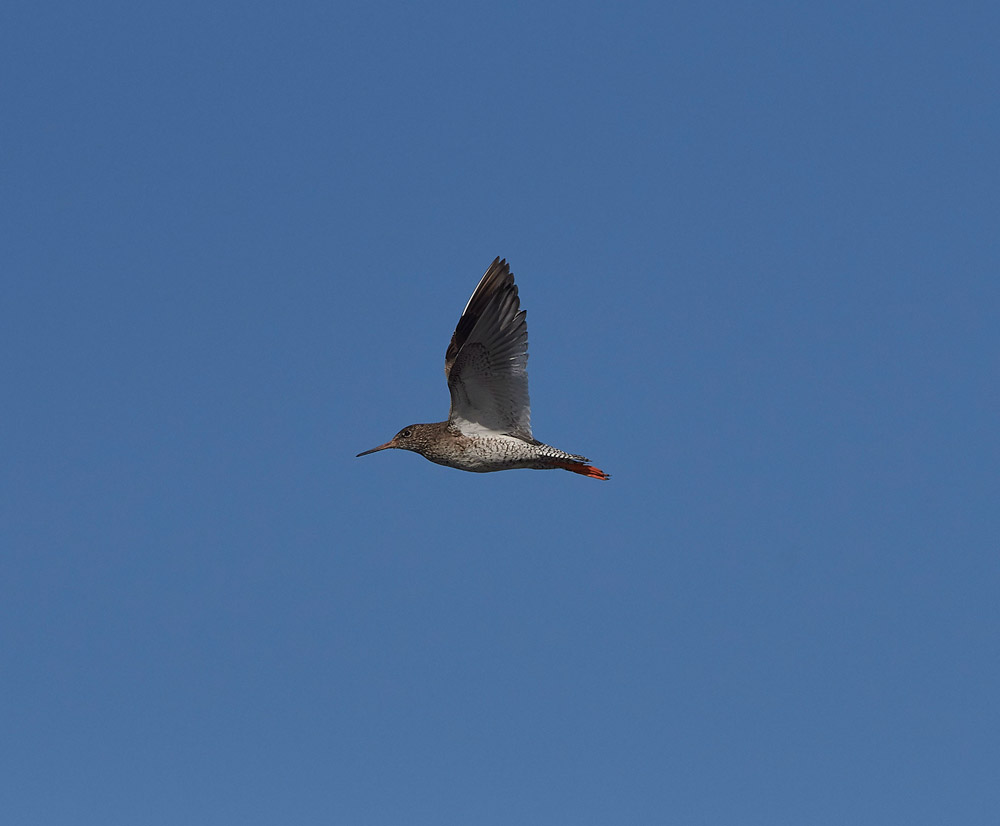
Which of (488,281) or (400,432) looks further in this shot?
(400,432)

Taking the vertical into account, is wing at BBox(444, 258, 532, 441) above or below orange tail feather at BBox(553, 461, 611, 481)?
above

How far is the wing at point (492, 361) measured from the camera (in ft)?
79.1

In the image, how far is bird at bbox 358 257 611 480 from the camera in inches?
950

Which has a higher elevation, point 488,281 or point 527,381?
point 488,281

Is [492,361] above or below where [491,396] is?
above

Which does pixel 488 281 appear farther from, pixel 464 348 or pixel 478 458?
pixel 478 458

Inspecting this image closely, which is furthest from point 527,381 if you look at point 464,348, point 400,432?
point 400,432

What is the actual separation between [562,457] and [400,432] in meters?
3.49

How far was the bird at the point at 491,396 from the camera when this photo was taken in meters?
24.1

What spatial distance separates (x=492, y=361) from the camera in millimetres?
24344

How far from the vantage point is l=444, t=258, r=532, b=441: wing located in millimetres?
24109

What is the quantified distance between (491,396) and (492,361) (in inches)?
27.8

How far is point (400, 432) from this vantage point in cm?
2652

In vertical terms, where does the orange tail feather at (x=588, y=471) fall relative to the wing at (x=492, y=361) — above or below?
below
